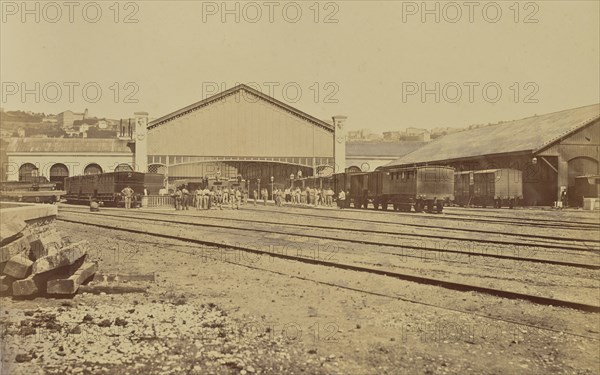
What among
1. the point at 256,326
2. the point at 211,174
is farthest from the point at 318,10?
the point at 211,174

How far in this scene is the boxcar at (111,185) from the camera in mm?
21797

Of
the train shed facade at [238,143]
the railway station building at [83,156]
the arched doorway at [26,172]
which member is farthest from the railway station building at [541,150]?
the railway station building at [83,156]

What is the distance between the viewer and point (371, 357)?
16.3ft

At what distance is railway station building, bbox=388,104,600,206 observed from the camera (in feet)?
59.4

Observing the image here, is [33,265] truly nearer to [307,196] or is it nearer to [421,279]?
[421,279]

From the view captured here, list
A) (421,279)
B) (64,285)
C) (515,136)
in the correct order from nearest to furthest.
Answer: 1. (64,285)
2. (421,279)
3. (515,136)

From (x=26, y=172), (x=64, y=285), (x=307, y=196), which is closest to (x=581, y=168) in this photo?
(x=307, y=196)

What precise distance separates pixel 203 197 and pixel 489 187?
16177 millimetres

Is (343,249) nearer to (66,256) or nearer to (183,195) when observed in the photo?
(66,256)

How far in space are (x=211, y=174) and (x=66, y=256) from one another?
1611 centimetres

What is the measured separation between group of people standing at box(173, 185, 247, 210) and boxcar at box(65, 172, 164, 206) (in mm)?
1358

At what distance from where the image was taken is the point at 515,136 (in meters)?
22.5

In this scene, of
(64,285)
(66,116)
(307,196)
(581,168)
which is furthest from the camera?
(307,196)

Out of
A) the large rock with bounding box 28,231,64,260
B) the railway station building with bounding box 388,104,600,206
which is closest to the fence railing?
the large rock with bounding box 28,231,64,260
